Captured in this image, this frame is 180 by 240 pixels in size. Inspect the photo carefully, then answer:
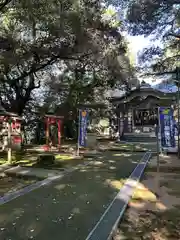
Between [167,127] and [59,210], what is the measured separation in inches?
241

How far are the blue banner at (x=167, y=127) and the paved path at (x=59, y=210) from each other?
3.06 meters

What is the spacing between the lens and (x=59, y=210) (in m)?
4.85

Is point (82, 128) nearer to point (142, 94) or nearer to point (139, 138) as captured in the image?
point (139, 138)

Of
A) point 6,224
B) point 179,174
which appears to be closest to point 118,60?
point 179,174

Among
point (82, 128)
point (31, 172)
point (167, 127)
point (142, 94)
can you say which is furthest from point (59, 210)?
point (142, 94)

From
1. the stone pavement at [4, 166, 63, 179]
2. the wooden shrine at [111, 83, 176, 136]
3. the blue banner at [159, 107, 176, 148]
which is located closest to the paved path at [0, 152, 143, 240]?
the stone pavement at [4, 166, 63, 179]

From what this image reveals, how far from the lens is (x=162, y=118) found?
10102mm

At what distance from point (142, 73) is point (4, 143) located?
787cm

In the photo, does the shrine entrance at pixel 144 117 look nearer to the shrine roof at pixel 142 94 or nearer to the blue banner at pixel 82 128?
the shrine roof at pixel 142 94

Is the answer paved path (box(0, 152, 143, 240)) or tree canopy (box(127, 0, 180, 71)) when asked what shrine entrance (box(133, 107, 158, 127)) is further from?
paved path (box(0, 152, 143, 240))

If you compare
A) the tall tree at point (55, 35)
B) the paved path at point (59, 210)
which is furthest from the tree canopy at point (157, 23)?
the paved path at point (59, 210)

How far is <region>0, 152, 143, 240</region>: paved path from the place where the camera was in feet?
12.7

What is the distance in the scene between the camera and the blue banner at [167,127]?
390 inches

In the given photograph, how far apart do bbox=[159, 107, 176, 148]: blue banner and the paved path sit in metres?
3.06
